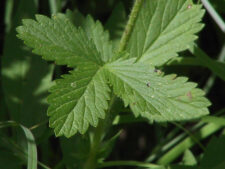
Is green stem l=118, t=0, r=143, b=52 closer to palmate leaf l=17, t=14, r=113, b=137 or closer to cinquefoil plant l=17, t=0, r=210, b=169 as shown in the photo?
cinquefoil plant l=17, t=0, r=210, b=169

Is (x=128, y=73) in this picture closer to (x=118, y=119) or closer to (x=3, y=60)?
(x=118, y=119)

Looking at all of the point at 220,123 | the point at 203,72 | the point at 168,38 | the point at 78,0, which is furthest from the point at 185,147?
the point at 78,0

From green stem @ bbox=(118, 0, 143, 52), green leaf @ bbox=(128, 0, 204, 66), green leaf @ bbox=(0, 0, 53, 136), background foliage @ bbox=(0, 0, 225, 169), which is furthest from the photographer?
green leaf @ bbox=(0, 0, 53, 136)

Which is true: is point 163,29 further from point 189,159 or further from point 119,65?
point 189,159

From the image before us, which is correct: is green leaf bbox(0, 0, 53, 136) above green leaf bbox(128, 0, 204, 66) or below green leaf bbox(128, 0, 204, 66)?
above

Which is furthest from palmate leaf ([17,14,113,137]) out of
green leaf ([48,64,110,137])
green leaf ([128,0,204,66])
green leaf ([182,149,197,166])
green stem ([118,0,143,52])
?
green leaf ([182,149,197,166])

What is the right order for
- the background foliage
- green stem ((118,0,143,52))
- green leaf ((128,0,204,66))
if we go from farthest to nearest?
the background foliage, green leaf ((128,0,204,66)), green stem ((118,0,143,52))
